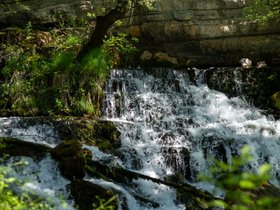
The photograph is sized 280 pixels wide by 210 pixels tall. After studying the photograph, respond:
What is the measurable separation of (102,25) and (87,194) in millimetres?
6771

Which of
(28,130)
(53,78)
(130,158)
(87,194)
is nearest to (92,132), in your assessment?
(130,158)

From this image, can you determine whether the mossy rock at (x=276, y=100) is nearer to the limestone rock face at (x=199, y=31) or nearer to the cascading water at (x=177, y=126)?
the cascading water at (x=177, y=126)

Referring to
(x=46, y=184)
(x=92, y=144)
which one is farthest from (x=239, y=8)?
(x=46, y=184)

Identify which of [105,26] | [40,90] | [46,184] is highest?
[105,26]

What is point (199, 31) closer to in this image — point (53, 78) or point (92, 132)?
point (53, 78)

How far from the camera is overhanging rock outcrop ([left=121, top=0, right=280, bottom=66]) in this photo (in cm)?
1814

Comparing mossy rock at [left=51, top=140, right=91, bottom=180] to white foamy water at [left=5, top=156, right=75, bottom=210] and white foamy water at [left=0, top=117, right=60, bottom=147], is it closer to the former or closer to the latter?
white foamy water at [left=5, top=156, right=75, bottom=210]

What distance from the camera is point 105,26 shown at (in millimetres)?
13180

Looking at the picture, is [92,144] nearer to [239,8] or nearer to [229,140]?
[229,140]

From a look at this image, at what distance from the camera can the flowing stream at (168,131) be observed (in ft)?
29.3

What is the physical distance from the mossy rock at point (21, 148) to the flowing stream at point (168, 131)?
0.83 feet

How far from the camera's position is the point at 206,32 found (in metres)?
18.2

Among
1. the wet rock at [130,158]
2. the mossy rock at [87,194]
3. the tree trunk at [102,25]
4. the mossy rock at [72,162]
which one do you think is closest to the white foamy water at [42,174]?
the mossy rock at [72,162]

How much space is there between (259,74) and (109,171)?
9.75m
